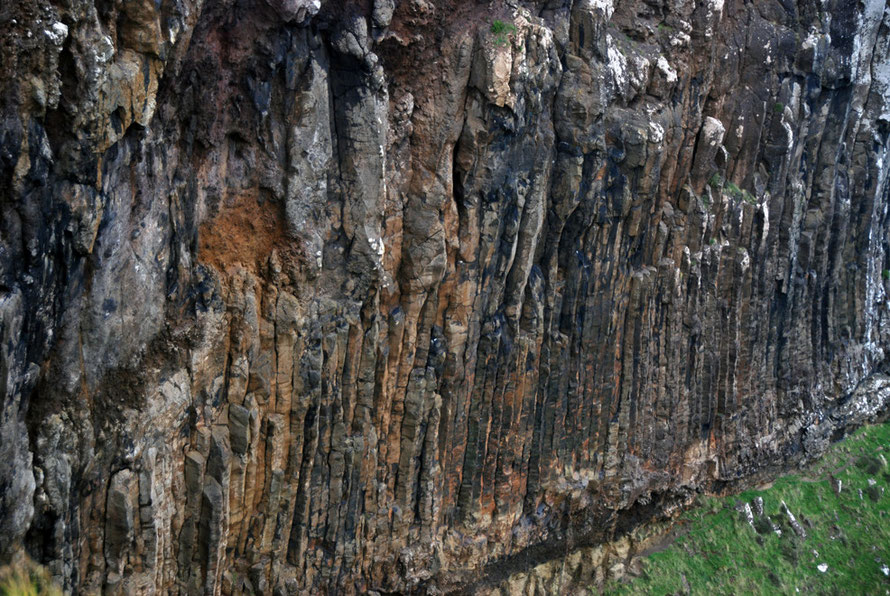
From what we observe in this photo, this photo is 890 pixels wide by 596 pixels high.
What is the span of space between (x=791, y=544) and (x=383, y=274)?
16273 mm

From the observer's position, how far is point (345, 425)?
1642 centimetres

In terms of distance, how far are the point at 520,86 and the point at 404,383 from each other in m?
5.96

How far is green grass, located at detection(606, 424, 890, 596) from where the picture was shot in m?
23.9

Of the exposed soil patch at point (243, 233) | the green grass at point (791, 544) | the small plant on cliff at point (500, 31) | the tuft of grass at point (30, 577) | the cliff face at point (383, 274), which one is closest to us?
the tuft of grass at point (30, 577)

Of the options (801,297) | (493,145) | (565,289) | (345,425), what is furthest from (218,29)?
(801,297)

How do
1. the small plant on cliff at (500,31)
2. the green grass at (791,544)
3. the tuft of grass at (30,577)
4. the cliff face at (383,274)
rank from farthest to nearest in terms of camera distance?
the green grass at (791,544), the small plant on cliff at (500,31), the cliff face at (383,274), the tuft of grass at (30,577)

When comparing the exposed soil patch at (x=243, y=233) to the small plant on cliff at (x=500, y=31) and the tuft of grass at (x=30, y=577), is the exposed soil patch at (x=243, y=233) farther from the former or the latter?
the small plant on cliff at (x=500, y=31)

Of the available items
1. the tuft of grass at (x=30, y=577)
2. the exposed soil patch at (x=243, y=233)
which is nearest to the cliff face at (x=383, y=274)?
the exposed soil patch at (x=243, y=233)

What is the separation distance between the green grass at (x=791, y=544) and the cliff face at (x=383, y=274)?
1.18 m

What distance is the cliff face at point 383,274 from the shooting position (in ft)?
37.5

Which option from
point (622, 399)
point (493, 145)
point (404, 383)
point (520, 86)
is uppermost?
point (520, 86)

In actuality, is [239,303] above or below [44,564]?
above

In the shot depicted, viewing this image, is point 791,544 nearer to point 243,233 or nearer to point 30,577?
point 243,233

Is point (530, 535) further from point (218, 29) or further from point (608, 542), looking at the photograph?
point (218, 29)
